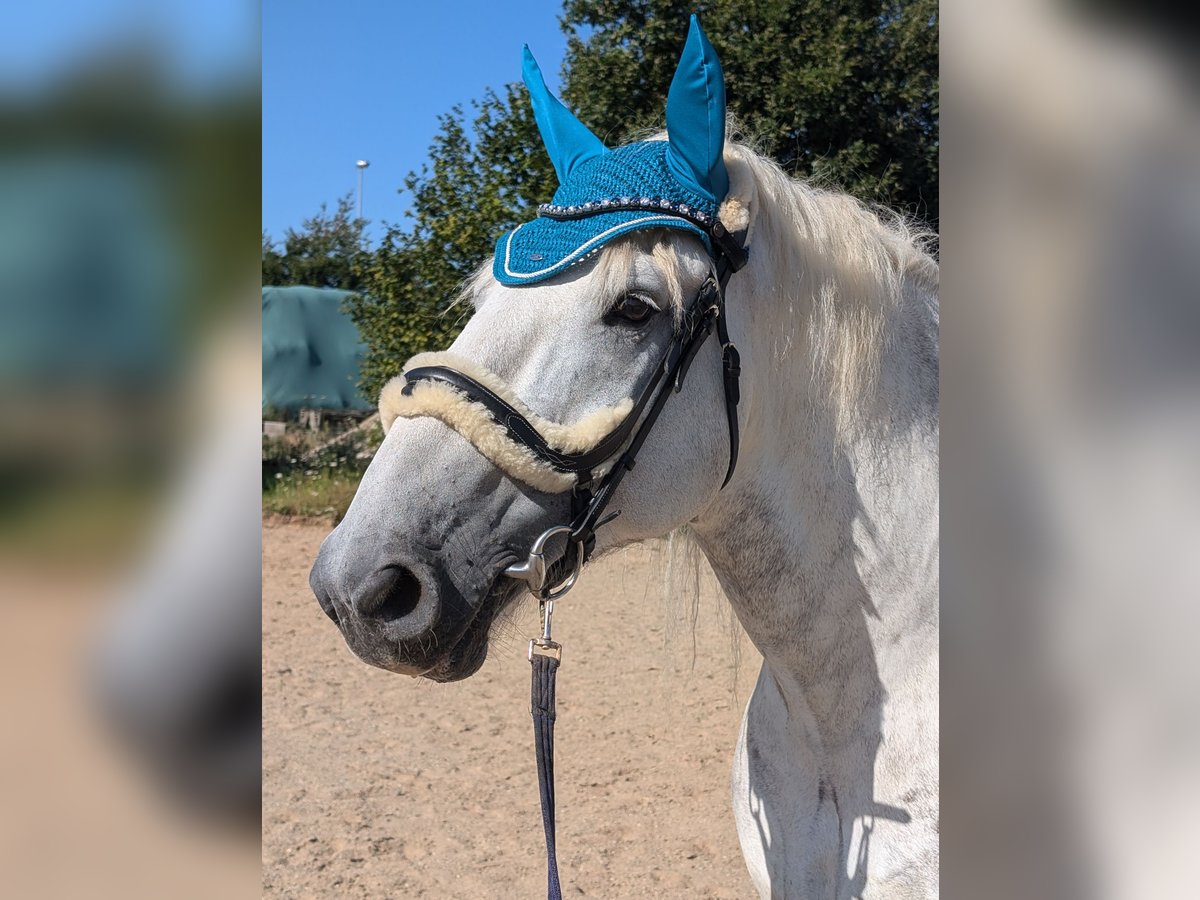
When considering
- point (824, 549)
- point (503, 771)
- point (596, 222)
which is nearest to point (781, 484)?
point (824, 549)

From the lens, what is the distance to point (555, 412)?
148 cm

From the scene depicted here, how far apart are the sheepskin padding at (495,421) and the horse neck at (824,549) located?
357 mm

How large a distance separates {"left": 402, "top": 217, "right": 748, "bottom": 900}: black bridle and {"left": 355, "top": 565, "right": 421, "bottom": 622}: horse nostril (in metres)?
0.16

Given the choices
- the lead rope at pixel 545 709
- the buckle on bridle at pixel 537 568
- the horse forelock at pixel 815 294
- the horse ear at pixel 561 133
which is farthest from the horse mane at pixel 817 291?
the lead rope at pixel 545 709

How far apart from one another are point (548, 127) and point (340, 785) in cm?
392

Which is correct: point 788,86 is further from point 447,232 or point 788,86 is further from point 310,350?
point 310,350

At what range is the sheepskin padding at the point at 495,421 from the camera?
1.41 meters

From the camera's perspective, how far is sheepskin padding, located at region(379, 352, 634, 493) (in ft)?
4.62
